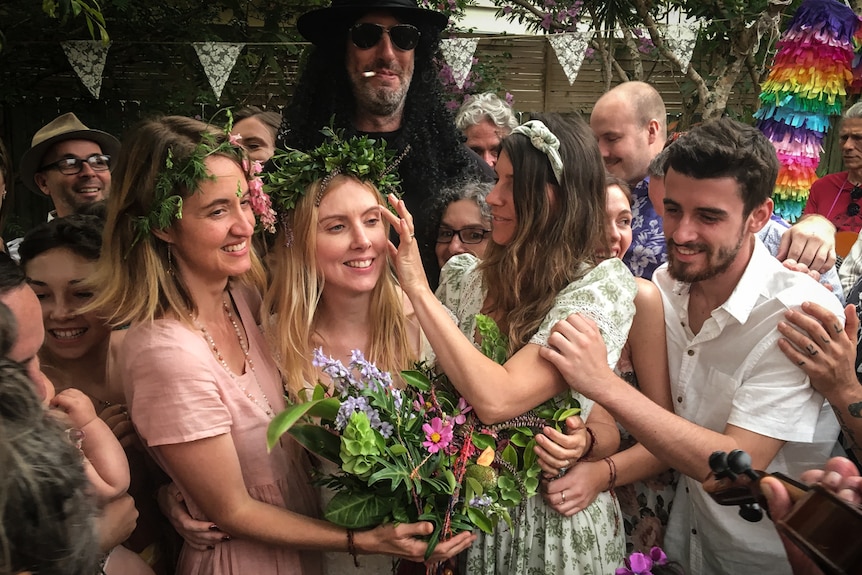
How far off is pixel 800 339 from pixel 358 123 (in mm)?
2746

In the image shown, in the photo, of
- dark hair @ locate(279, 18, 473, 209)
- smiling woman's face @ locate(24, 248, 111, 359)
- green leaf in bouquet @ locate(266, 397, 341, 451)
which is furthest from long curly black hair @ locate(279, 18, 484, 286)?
green leaf in bouquet @ locate(266, 397, 341, 451)

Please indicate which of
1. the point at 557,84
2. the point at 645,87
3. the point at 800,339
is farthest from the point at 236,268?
the point at 557,84

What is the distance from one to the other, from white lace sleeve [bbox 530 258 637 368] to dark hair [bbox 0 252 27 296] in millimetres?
1492

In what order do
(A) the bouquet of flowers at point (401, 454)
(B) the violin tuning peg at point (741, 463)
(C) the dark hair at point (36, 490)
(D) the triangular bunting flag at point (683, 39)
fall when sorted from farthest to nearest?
(D) the triangular bunting flag at point (683, 39)
(A) the bouquet of flowers at point (401, 454)
(B) the violin tuning peg at point (741, 463)
(C) the dark hair at point (36, 490)

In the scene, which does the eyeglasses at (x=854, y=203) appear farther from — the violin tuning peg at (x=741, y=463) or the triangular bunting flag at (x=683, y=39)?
the violin tuning peg at (x=741, y=463)

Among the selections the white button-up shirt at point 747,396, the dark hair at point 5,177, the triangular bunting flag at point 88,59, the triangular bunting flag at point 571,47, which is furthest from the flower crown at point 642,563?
the triangular bunting flag at point 88,59

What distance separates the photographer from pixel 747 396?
2229 millimetres

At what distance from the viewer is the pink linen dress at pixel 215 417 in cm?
202

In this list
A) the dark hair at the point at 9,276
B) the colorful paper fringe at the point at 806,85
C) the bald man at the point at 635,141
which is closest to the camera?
the dark hair at the point at 9,276

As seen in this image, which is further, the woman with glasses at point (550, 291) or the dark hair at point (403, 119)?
the dark hair at point (403, 119)

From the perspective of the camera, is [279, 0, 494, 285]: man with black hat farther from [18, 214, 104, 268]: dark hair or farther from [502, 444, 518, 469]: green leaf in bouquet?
[502, 444, 518, 469]: green leaf in bouquet

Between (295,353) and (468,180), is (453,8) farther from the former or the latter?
(295,353)

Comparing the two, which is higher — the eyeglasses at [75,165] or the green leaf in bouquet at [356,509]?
the eyeglasses at [75,165]

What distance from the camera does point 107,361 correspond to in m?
2.65
